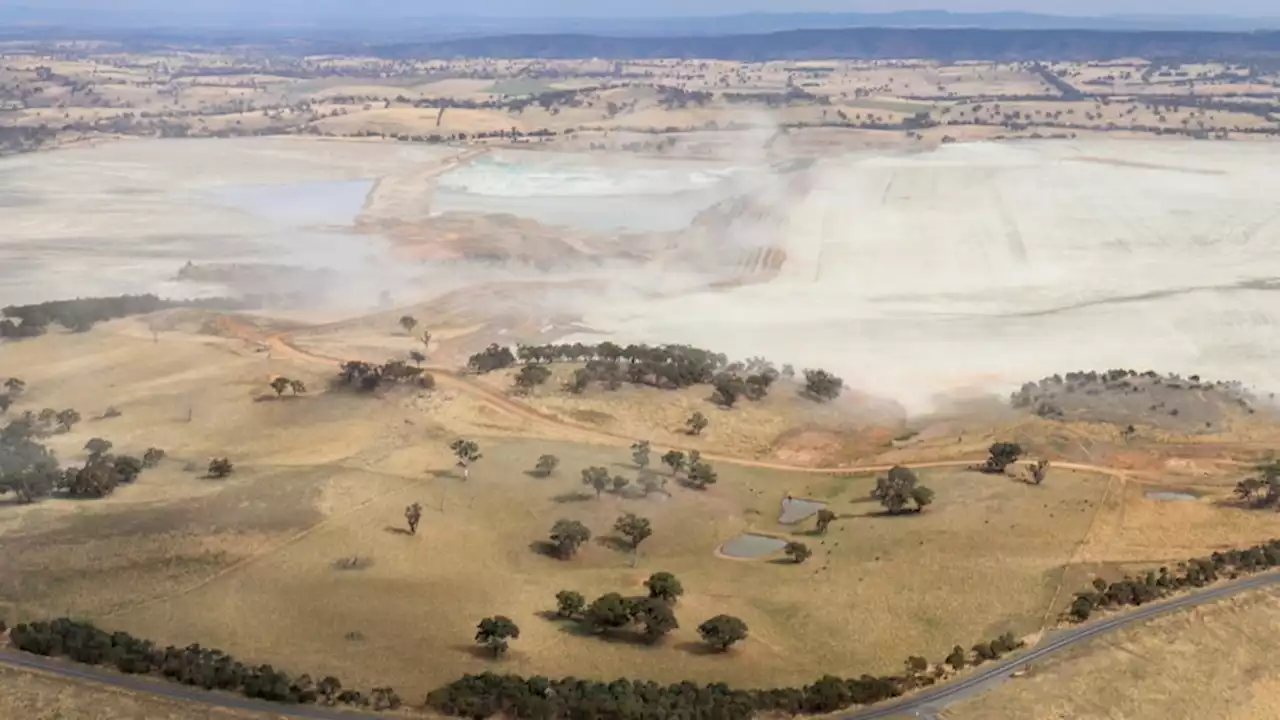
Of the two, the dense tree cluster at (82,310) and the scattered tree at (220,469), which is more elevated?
the dense tree cluster at (82,310)

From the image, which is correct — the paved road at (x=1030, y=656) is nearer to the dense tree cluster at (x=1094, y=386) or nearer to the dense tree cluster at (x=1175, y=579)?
the dense tree cluster at (x=1175, y=579)

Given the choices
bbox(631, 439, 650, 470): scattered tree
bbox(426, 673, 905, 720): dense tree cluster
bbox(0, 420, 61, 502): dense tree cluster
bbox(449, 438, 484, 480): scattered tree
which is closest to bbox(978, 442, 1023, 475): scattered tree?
bbox(631, 439, 650, 470): scattered tree

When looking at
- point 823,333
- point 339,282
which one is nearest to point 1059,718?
point 823,333

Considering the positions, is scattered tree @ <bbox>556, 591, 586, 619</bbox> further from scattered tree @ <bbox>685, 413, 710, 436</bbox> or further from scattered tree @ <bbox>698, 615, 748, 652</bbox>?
scattered tree @ <bbox>685, 413, 710, 436</bbox>

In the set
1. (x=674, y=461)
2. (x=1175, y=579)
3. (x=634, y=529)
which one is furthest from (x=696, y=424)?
(x=1175, y=579)

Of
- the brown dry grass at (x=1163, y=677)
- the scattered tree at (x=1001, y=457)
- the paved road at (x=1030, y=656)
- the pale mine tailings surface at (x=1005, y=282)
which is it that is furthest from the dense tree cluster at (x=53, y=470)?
the scattered tree at (x=1001, y=457)
